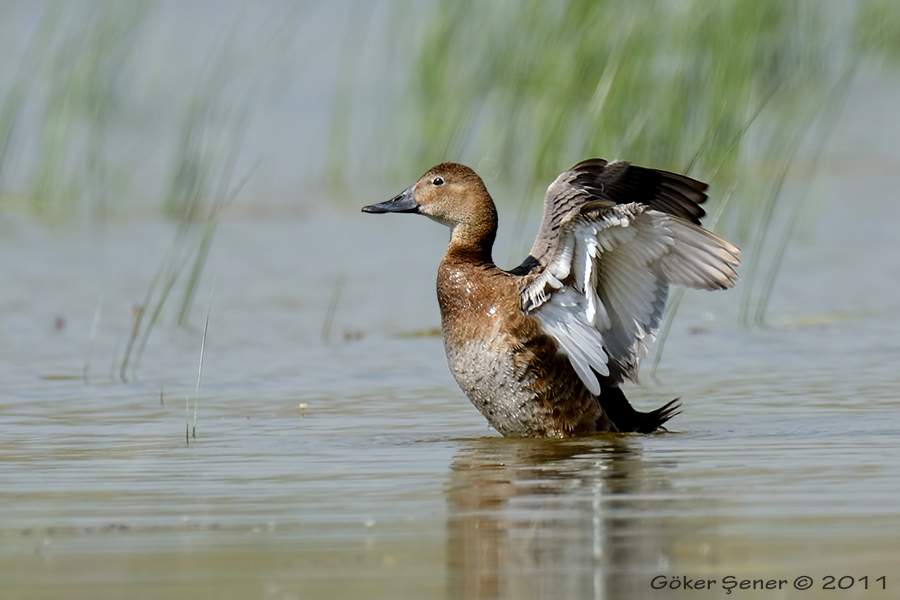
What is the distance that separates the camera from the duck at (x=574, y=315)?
18.5 ft

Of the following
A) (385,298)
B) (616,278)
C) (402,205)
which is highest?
(402,205)

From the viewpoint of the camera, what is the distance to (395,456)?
5.19 m

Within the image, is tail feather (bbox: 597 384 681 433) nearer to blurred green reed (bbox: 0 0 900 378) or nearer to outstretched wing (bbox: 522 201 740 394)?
outstretched wing (bbox: 522 201 740 394)

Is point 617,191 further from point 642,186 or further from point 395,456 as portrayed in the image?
point 395,456

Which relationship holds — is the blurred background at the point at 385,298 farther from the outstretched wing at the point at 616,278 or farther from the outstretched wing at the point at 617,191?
the outstretched wing at the point at 616,278

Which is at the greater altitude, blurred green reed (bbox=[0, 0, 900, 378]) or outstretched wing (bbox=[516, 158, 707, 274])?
blurred green reed (bbox=[0, 0, 900, 378])

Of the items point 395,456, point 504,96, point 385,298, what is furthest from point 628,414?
point 504,96

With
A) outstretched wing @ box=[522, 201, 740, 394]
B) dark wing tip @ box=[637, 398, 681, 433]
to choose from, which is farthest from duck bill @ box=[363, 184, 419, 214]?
dark wing tip @ box=[637, 398, 681, 433]

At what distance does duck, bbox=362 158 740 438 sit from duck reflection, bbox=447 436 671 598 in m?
0.51

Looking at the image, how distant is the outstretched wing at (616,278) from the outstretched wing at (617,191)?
1.25 ft

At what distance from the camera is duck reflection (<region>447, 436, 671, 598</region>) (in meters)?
3.36

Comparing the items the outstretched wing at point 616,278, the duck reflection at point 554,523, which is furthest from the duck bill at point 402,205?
the duck reflection at point 554,523

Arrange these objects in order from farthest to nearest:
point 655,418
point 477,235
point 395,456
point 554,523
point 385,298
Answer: point 385,298 → point 477,235 → point 655,418 → point 395,456 → point 554,523

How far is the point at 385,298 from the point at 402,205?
98.6 inches
